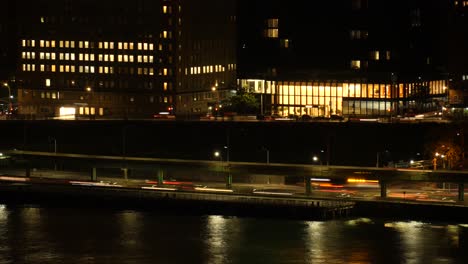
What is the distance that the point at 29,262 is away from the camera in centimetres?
6481

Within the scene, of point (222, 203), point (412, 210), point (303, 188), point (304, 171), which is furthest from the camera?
point (303, 188)

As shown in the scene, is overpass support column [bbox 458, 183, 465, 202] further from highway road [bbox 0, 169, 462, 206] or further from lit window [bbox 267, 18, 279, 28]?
lit window [bbox 267, 18, 279, 28]

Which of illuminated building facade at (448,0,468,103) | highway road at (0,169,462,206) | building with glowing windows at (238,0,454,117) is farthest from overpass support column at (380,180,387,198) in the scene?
illuminated building facade at (448,0,468,103)

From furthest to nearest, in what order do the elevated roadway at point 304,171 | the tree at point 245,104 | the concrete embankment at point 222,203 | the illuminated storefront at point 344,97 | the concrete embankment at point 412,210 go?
the tree at point 245,104
the illuminated storefront at point 344,97
the elevated roadway at point 304,171
the concrete embankment at point 222,203
the concrete embankment at point 412,210

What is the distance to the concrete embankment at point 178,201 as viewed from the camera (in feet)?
254

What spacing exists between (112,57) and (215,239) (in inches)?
2618

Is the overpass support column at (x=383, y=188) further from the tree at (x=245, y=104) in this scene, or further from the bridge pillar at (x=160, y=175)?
the tree at (x=245, y=104)

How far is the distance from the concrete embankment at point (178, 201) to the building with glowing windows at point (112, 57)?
44.3 m

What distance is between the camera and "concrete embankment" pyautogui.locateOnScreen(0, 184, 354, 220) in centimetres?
7756

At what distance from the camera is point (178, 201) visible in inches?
3214

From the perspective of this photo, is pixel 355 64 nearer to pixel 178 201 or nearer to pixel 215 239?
pixel 178 201

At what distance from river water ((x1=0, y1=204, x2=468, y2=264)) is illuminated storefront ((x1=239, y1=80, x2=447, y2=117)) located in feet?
143

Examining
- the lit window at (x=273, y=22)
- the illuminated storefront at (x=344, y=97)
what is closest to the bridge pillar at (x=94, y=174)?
the illuminated storefront at (x=344, y=97)

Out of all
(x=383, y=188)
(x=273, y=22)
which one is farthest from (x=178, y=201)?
(x=273, y=22)
